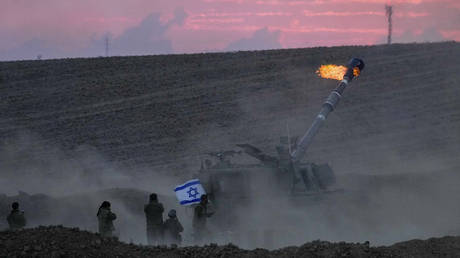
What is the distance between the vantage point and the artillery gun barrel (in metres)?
18.6

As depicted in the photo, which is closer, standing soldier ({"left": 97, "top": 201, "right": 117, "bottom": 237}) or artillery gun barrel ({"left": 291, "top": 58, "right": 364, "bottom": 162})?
standing soldier ({"left": 97, "top": 201, "right": 117, "bottom": 237})

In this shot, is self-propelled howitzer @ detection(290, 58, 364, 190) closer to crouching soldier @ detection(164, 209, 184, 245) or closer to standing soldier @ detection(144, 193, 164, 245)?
crouching soldier @ detection(164, 209, 184, 245)

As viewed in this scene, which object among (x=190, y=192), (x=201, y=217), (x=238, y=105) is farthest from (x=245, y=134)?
(x=201, y=217)

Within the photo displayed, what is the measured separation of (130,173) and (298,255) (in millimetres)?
18633

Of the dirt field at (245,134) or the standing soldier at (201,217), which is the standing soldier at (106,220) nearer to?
the standing soldier at (201,217)

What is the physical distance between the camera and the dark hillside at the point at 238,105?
1342 inches

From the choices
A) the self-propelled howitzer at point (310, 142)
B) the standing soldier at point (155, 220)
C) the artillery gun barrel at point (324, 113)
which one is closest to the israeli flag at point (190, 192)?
the standing soldier at point (155, 220)

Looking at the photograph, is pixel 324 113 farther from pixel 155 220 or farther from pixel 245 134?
pixel 245 134

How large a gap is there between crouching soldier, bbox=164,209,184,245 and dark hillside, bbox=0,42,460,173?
1552 cm

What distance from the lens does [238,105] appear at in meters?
40.2

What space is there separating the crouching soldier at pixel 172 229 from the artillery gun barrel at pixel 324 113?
3.93 meters

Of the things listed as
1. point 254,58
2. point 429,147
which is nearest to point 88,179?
point 429,147

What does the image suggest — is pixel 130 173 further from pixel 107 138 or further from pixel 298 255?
pixel 298 255

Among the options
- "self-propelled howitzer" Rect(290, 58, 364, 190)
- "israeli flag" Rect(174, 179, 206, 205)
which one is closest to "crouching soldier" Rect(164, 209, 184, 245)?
"israeli flag" Rect(174, 179, 206, 205)
